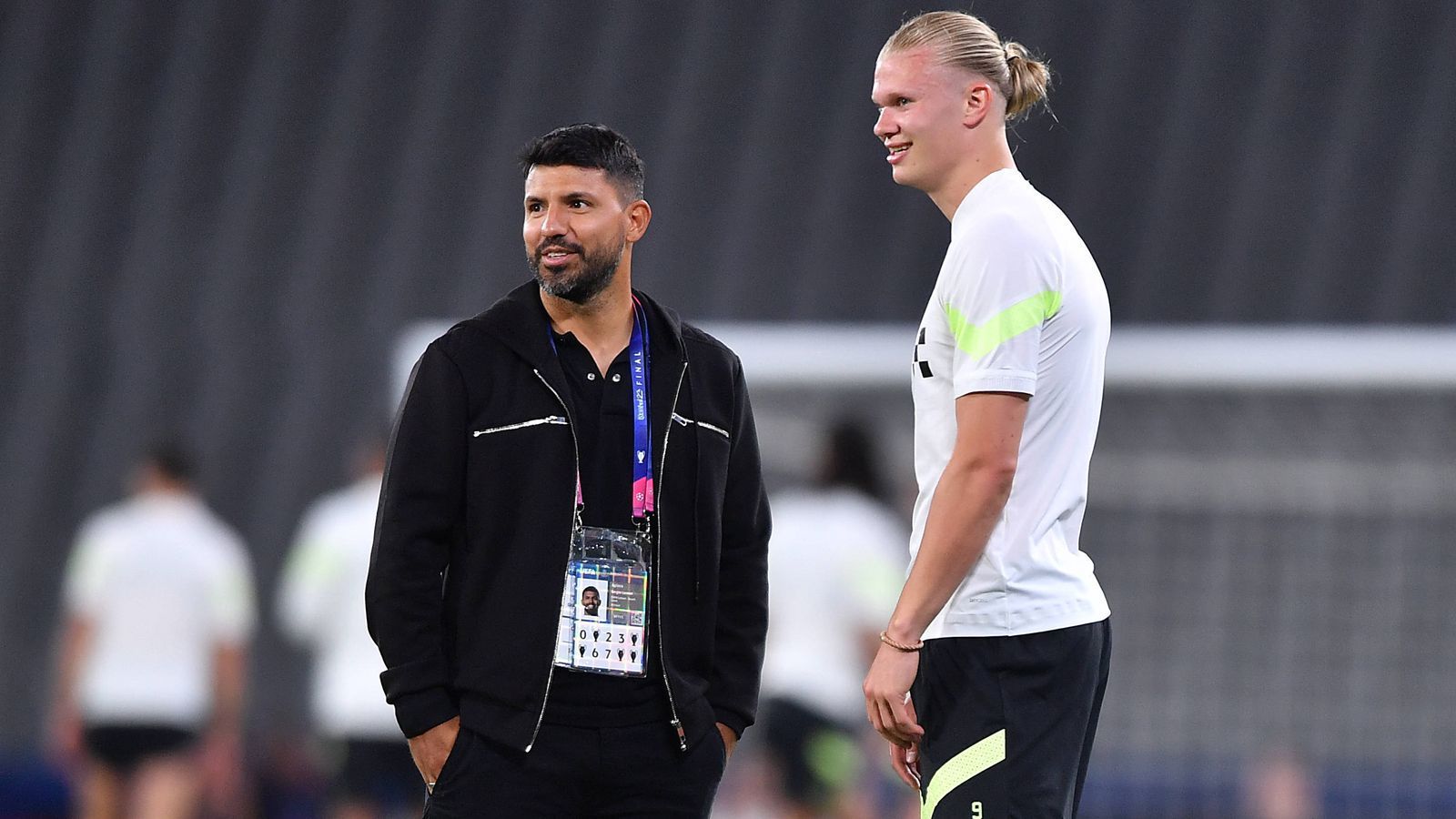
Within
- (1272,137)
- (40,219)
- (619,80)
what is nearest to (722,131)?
(619,80)

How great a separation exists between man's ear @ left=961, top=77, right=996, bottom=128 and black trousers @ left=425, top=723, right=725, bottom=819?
1.07 meters

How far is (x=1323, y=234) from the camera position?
953cm

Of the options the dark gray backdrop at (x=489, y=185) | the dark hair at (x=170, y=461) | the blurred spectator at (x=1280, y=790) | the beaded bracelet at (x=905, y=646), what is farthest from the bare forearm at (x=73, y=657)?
the beaded bracelet at (x=905, y=646)

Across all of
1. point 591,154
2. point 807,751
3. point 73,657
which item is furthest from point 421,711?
point 73,657

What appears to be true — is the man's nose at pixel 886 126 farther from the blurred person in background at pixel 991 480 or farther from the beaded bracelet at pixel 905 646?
the beaded bracelet at pixel 905 646

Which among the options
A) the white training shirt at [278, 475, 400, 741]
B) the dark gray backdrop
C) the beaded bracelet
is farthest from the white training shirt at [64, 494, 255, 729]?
the beaded bracelet

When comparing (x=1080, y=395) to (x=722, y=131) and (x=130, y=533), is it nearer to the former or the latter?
(x=130, y=533)

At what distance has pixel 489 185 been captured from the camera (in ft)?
32.4

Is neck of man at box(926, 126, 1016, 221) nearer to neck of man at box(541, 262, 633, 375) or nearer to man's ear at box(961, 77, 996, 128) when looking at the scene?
man's ear at box(961, 77, 996, 128)

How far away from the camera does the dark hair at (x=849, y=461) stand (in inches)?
245

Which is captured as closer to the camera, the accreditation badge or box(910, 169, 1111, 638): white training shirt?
box(910, 169, 1111, 638): white training shirt

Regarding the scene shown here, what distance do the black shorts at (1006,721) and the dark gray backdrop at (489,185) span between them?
6762 mm

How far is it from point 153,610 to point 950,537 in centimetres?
498

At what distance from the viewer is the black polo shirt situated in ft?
9.46
